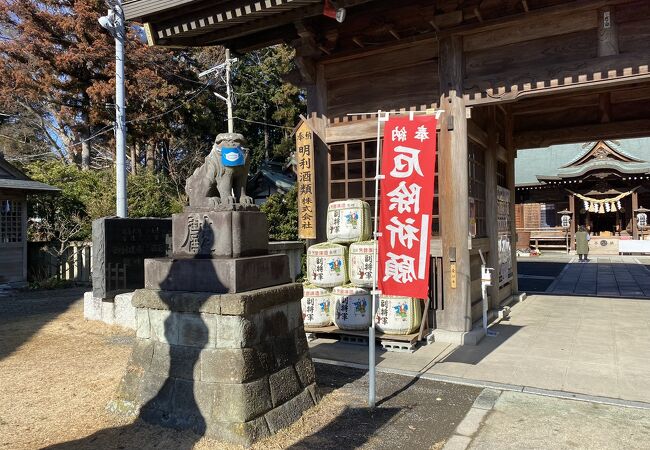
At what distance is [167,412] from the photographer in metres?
3.88

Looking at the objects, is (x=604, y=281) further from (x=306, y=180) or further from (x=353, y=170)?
(x=306, y=180)

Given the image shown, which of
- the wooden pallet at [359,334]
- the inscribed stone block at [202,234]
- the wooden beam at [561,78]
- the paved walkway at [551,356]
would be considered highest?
the wooden beam at [561,78]

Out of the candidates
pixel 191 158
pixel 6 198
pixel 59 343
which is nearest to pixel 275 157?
pixel 191 158

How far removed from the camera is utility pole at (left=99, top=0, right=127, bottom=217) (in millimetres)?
10492

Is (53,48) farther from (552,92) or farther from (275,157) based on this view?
(552,92)

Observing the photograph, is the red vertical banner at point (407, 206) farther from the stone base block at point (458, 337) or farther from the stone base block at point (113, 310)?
the stone base block at point (113, 310)

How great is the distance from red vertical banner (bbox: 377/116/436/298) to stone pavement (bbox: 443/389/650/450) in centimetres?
127

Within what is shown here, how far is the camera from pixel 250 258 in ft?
13.5

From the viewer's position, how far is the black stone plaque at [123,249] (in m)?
8.33

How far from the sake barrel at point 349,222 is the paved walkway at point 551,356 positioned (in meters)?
1.66

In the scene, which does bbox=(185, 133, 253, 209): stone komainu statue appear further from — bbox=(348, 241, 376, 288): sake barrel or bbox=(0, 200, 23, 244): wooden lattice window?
bbox=(0, 200, 23, 244): wooden lattice window

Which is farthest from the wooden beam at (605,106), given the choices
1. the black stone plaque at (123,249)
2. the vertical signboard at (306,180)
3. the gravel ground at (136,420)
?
the black stone plaque at (123,249)

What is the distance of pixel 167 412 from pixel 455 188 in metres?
4.88

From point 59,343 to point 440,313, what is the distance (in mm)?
5854
